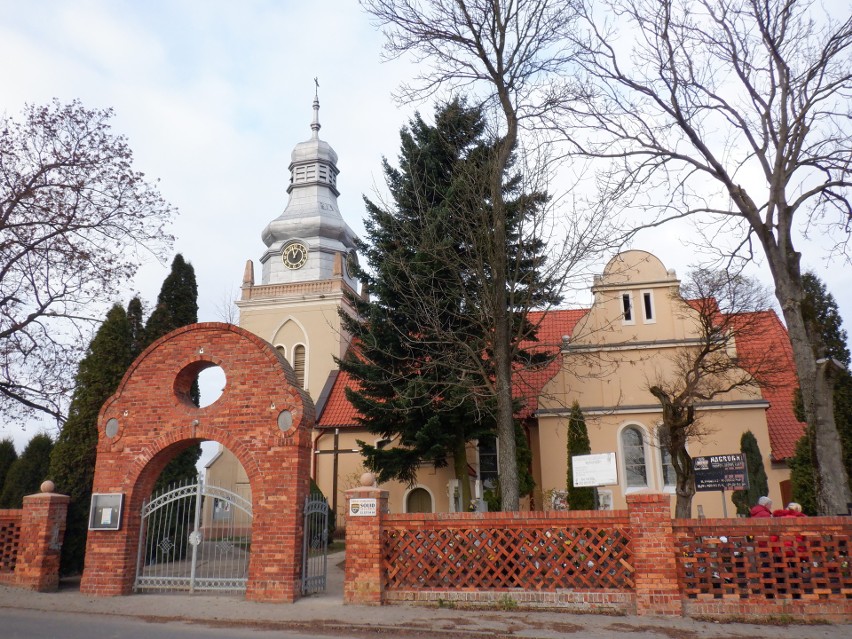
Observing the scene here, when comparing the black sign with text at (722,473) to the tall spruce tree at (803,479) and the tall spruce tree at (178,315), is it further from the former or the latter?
the tall spruce tree at (178,315)

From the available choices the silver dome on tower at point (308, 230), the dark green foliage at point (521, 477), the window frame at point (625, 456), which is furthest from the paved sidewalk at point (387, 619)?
the silver dome on tower at point (308, 230)

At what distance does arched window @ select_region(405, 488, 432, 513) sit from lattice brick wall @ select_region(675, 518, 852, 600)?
13953 millimetres

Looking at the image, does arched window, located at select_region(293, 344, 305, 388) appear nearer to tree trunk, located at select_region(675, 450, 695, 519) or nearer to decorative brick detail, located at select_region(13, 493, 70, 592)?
decorative brick detail, located at select_region(13, 493, 70, 592)

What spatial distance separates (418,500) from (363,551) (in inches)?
501

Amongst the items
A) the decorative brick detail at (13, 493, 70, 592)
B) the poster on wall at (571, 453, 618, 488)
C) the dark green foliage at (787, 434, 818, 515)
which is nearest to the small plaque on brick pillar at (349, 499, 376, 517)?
the poster on wall at (571, 453, 618, 488)

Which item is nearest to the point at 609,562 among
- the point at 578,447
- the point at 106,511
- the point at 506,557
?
the point at 506,557

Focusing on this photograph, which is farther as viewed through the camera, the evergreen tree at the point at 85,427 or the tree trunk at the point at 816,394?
the evergreen tree at the point at 85,427

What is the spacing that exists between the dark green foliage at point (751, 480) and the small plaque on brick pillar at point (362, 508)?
37.9 feet

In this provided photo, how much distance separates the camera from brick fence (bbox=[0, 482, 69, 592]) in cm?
1191

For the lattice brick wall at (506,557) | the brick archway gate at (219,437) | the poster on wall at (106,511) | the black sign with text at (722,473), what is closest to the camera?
the lattice brick wall at (506,557)

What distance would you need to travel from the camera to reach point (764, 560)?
30.8 feet

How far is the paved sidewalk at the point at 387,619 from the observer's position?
27.8 feet

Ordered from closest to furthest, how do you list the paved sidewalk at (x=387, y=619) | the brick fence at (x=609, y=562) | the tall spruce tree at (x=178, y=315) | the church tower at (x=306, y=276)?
the paved sidewalk at (x=387, y=619) < the brick fence at (x=609, y=562) < the tall spruce tree at (x=178, y=315) < the church tower at (x=306, y=276)

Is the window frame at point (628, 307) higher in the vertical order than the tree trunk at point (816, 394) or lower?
higher
